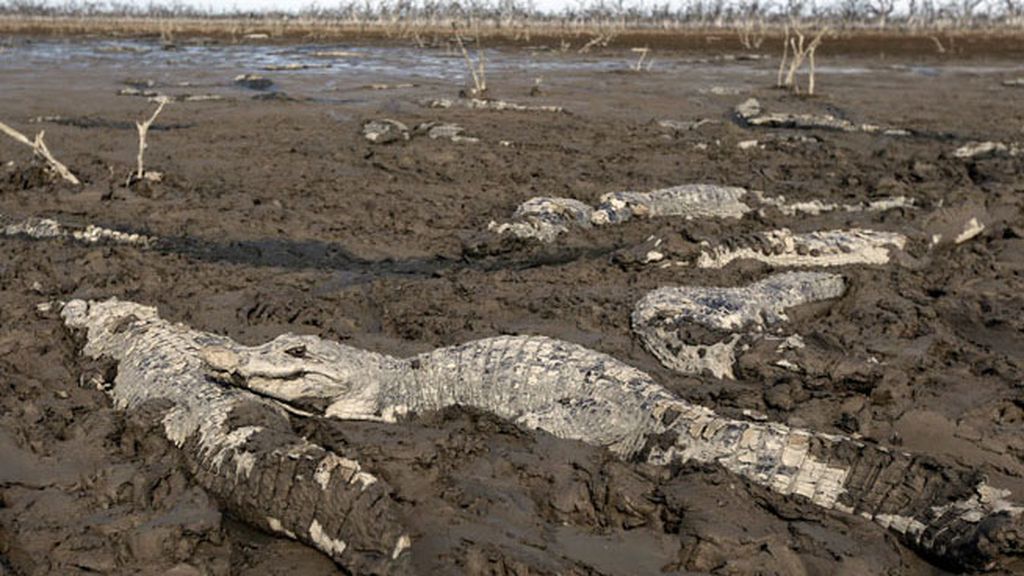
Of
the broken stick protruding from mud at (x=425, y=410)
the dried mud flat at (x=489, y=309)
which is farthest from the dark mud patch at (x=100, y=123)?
the broken stick protruding from mud at (x=425, y=410)

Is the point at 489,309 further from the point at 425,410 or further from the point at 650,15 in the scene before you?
the point at 650,15

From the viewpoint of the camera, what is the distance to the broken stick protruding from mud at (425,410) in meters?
2.78

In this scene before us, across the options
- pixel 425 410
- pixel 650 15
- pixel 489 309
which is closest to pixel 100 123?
pixel 489 309

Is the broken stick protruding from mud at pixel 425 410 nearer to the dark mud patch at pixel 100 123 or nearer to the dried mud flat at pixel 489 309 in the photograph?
the dried mud flat at pixel 489 309

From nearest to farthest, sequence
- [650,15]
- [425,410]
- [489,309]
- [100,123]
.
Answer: [425,410] < [489,309] < [100,123] < [650,15]

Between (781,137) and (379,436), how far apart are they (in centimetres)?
781

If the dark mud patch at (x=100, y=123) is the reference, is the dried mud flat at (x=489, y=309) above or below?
below

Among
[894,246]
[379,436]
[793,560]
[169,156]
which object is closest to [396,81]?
[169,156]

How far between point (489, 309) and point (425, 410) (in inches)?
45.8

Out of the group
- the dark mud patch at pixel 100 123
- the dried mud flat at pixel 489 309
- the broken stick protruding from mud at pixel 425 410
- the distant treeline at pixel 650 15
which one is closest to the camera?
the broken stick protruding from mud at pixel 425 410

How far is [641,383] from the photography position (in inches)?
143

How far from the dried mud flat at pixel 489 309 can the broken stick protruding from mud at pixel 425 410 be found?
0.29ft

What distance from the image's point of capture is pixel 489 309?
491 centimetres

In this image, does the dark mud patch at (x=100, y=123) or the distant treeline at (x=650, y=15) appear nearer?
the dark mud patch at (x=100, y=123)
